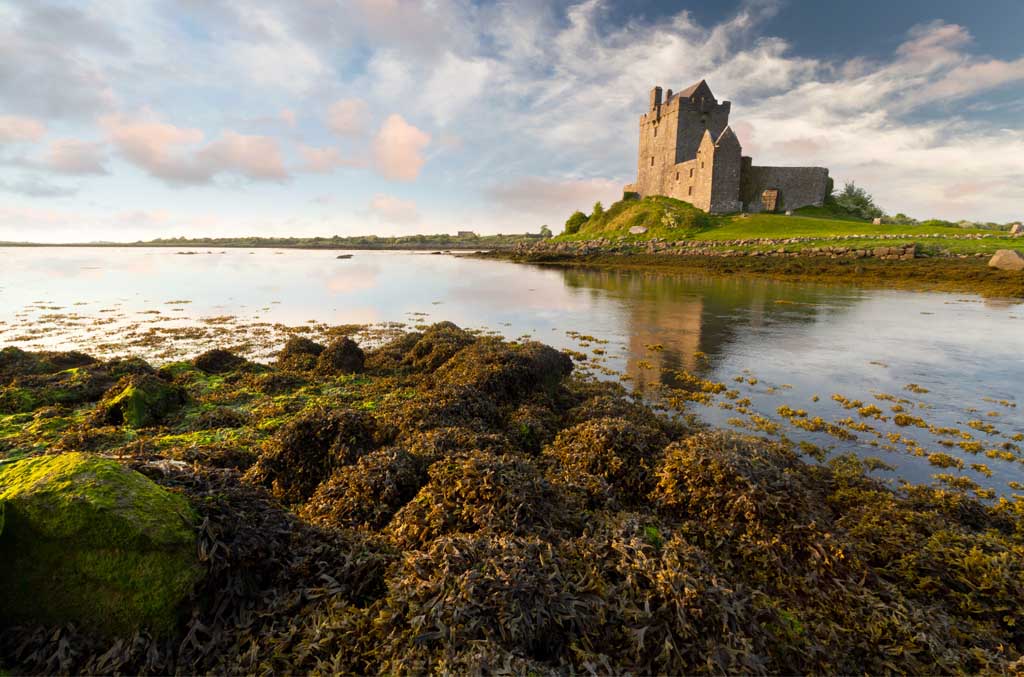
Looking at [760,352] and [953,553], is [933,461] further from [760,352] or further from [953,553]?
[760,352]

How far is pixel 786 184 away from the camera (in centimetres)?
5766

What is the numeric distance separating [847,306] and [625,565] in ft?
76.2

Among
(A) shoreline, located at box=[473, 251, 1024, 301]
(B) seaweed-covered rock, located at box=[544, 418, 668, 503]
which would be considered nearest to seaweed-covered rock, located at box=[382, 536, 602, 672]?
(B) seaweed-covered rock, located at box=[544, 418, 668, 503]

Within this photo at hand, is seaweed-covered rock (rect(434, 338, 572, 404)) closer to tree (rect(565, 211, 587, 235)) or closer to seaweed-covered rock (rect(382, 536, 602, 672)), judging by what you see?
seaweed-covered rock (rect(382, 536, 602, 672))

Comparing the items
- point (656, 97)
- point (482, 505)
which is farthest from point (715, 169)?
point (482, 505)

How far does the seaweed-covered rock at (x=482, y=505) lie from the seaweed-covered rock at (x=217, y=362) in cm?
925

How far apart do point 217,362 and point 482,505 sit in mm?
10535

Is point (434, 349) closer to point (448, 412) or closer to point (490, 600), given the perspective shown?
point (448, 412)

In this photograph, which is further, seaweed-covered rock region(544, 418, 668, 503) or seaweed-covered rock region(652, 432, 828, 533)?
seaweed-covered rock region(544, 418, 668, 503)

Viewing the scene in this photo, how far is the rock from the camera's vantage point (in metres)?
26.0

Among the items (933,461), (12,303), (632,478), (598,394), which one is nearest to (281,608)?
(632,478)

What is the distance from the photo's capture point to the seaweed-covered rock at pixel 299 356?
38.0 feet

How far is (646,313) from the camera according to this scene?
20422mm

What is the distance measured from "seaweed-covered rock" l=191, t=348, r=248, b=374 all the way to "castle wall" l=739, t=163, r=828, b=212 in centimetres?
6397
